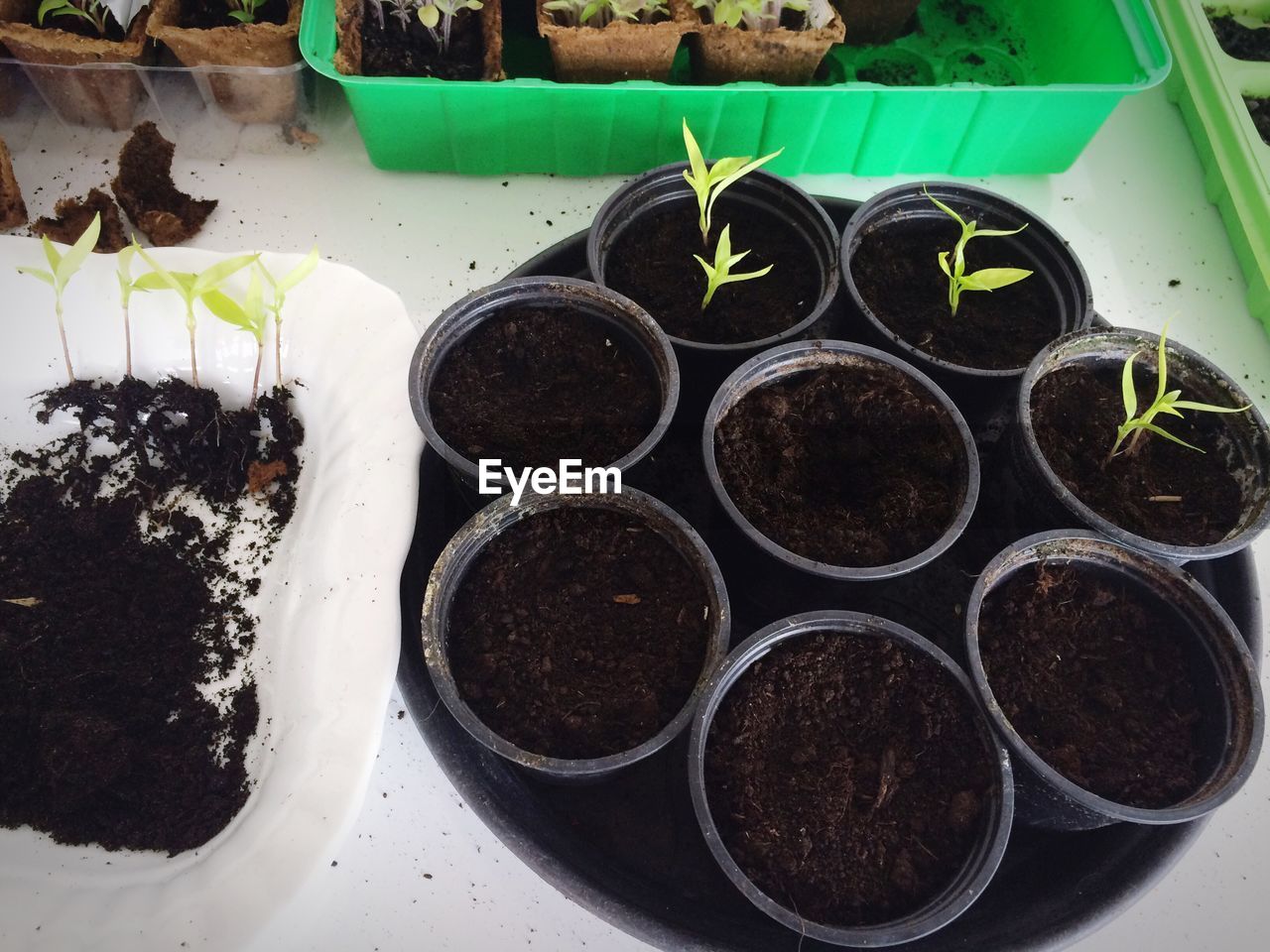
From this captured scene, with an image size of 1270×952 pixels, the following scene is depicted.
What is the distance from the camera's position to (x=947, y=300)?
3.84ft

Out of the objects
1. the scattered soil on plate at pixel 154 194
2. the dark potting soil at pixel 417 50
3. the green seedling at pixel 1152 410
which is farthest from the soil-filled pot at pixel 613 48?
the green seedling at pixel 1152 410

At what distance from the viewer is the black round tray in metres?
0.86

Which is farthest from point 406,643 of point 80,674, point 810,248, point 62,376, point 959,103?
point 959,103

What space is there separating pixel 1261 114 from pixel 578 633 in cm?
162

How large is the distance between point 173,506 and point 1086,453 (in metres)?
1.18

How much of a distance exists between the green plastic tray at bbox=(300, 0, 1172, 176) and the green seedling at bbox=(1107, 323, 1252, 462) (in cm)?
53

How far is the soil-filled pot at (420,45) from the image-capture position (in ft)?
4.35

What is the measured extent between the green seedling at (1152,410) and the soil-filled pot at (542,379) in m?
0.52

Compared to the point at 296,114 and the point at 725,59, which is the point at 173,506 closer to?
the point at 296,114

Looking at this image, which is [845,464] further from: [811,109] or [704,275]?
[811,109]

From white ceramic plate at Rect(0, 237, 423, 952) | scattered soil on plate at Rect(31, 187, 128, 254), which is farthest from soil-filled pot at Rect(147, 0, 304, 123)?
white ceramic plate at Rect(0, 237, 423, 952)

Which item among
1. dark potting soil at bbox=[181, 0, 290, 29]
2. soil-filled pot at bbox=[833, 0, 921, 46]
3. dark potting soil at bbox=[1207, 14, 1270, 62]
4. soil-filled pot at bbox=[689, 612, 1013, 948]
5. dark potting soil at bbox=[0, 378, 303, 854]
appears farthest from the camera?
dark potting soil at bbox=[1207, 14, 1270, 62]

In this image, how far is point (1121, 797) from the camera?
85 centimetres

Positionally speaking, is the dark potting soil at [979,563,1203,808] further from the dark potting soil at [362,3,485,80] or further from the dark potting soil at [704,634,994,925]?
the dark potting soil at [362,3,485,80]
